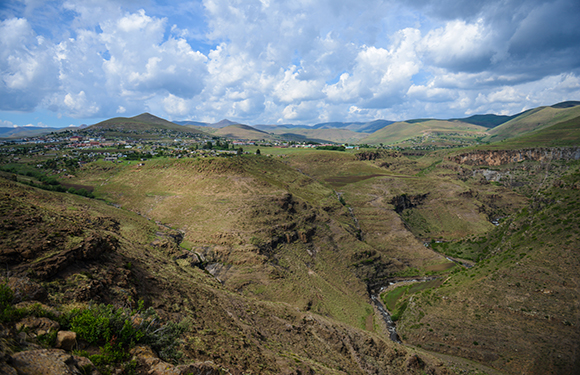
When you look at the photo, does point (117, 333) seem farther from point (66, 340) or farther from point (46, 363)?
point (46, 363)

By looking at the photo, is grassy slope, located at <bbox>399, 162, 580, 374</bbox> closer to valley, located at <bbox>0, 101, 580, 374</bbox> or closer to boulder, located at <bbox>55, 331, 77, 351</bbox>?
valley, located at <bbox>0, 101, 580, 374</bbox>

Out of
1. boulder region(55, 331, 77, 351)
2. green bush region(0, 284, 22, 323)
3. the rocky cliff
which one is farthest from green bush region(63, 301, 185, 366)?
the rocky cliff

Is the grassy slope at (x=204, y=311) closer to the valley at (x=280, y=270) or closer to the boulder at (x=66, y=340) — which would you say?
the valley at (x=280, y=270)

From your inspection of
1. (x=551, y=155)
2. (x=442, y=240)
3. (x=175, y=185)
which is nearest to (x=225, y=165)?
(x=175, y=185)

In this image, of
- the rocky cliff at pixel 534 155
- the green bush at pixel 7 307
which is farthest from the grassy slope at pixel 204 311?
the rocky cliff at pixel 534 155

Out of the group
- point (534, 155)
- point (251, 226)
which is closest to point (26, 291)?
point (251, 226)
